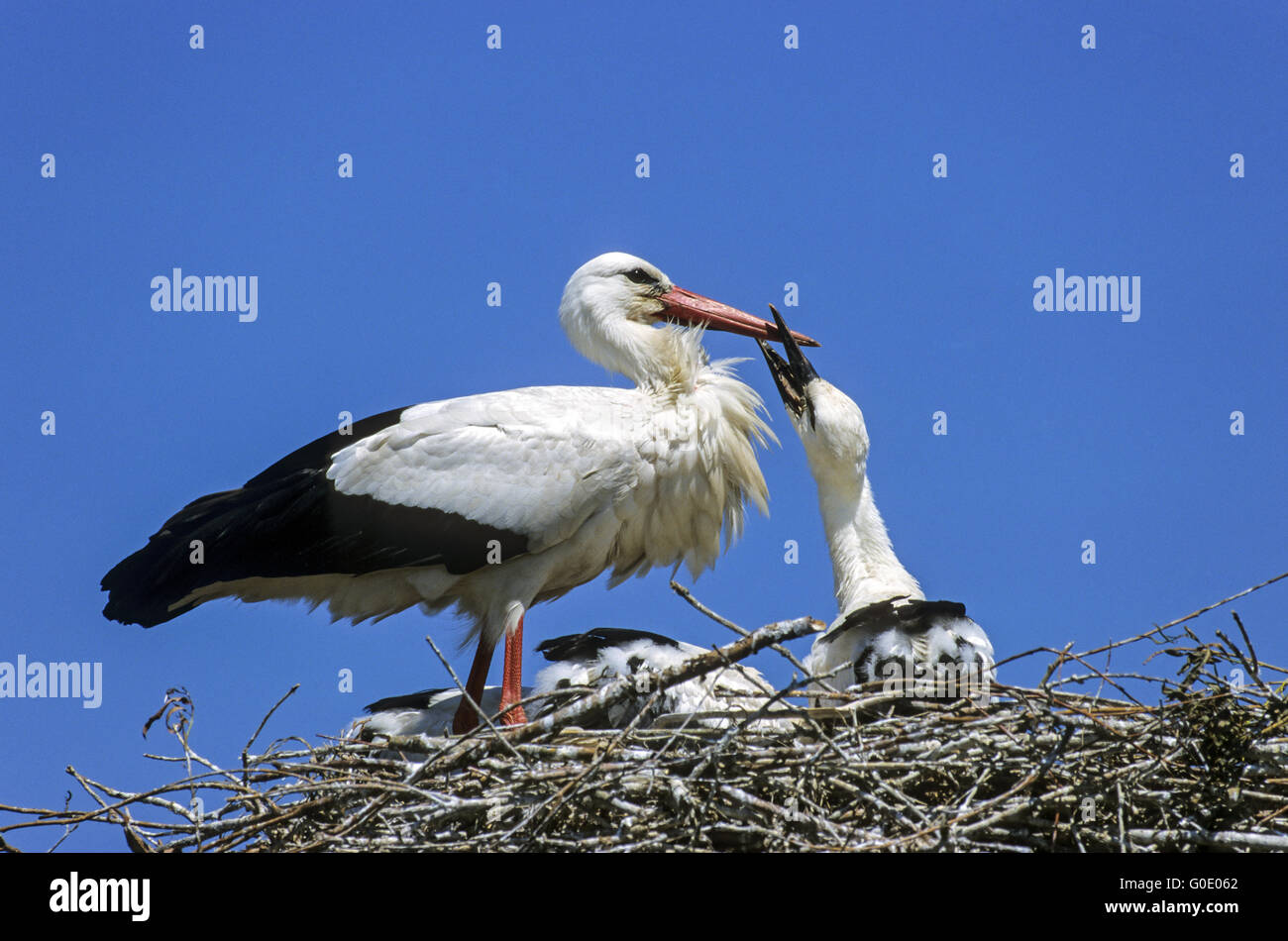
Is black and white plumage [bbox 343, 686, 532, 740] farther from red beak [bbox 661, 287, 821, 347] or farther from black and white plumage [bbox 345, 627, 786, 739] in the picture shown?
red beak [bbox 661, 287, 821, 347]

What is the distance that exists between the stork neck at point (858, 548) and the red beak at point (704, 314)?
2.93 ft

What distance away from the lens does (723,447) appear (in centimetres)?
545

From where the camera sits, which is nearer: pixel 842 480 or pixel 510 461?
pixel 510 461

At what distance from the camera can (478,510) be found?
5.06m

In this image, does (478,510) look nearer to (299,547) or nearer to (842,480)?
(299,547)

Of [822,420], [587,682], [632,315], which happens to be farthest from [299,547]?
[822,420]

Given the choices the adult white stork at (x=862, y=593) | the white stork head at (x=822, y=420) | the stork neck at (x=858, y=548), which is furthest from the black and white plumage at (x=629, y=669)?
the white stork head at (x=822, y=420)

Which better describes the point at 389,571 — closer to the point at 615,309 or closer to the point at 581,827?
the point at 615,309

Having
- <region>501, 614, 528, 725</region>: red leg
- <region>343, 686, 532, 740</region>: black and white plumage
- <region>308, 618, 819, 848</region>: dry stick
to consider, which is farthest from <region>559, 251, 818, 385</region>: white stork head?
<region>308, 618, 819, 848</region>: dry stick

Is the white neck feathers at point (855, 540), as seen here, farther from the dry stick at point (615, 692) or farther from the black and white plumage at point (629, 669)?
the dry stick at point (615, 692)

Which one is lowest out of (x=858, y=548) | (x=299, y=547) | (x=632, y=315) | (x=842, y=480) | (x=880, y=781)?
(x=880, y=781)

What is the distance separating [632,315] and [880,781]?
112 inches

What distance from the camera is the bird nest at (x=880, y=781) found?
347cm
